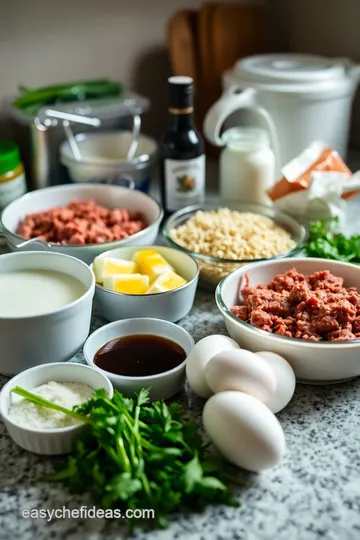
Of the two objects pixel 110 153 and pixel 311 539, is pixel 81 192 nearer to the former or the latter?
pixel 110 153

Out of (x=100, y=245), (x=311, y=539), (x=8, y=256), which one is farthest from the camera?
(x=100, y=245)

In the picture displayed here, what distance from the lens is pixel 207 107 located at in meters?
1.73

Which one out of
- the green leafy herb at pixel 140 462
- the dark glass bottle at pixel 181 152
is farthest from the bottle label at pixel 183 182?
the green leafy herb at pixel 140 462

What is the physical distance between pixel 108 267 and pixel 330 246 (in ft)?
1.31

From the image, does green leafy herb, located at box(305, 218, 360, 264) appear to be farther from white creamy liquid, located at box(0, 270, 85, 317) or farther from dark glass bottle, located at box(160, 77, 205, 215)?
white creamy liquid, located at box(0, 270, 85, 317)

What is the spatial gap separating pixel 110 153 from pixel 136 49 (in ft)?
1.15

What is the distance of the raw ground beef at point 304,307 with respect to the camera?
95 cm

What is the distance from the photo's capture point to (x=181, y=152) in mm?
1327

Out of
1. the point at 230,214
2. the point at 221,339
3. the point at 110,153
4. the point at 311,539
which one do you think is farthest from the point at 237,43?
the point at 311,539

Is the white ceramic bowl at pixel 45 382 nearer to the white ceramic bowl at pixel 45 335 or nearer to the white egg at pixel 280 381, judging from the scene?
the white ceramic bowl at pixel 45 335

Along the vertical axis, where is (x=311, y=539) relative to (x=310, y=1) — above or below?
below

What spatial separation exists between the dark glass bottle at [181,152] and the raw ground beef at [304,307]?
0.36 metres

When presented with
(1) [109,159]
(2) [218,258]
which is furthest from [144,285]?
(1) [109,159]

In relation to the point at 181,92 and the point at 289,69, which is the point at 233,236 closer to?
the point at 181,92
